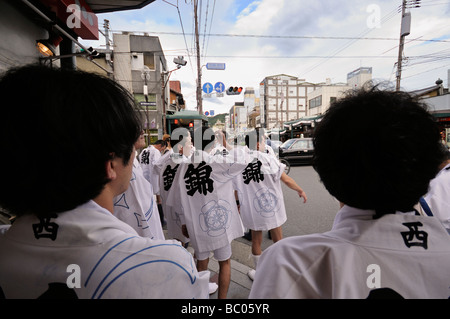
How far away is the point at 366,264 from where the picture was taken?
0.69 m

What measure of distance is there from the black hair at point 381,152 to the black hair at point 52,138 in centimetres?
86

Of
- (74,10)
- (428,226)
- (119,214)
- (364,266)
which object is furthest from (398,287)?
(74,10)

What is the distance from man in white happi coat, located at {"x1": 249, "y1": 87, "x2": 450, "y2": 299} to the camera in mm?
689

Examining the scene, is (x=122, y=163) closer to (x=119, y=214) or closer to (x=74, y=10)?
(x=119, y=214)

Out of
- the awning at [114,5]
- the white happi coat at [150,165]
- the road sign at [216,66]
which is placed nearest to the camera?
the awning at [114,5]

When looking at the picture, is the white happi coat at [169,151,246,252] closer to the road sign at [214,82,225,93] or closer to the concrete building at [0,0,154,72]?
the concrete building at [0,0,154,72]

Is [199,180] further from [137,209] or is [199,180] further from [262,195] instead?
[262,195]

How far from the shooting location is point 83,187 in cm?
74

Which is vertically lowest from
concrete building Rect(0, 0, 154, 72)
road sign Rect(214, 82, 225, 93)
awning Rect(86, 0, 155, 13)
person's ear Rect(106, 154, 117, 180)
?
person's ear Rect(106, 154, 117, 180)

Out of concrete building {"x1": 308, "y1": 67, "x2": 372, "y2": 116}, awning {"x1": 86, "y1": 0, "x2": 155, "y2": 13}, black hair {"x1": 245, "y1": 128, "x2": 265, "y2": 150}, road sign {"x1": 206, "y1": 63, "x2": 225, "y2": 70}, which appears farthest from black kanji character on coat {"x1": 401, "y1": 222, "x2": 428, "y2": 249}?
concrete building {"x1": 308, "y1": 67, "x2": 372, "y2": 116}

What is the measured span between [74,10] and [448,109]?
20960mm

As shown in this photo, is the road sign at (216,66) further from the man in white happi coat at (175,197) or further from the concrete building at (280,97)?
the concrete building at (280,97)

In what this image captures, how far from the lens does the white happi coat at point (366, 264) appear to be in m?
0.68

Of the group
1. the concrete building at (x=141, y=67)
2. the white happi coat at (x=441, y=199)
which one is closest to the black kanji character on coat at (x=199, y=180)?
the white happi coat at (x=441, y=199)
